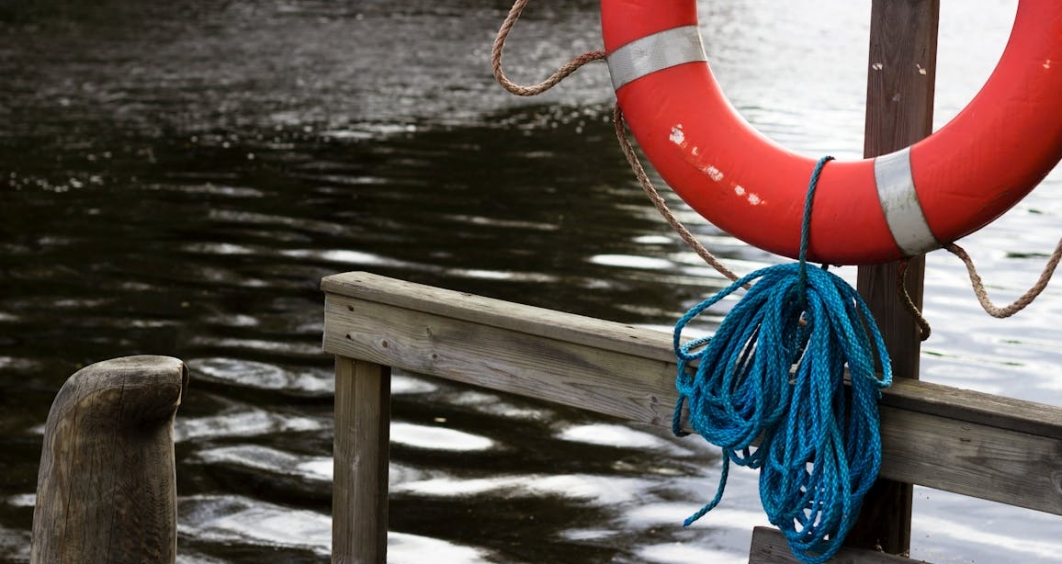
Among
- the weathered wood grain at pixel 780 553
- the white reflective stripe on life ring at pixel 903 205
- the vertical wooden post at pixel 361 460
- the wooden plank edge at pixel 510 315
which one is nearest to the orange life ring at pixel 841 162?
the white reflective stripe on life ring at pixel 903 205

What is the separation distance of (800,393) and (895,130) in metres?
0.43

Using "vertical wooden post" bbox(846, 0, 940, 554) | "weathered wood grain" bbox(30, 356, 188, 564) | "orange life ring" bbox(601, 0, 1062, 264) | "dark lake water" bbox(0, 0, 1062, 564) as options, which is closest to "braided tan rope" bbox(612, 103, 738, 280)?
"orange life ring" bbox(601, 0, 1062, 264)

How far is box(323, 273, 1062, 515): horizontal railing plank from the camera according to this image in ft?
6.39

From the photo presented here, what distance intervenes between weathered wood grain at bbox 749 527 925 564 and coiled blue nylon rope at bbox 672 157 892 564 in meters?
0.04

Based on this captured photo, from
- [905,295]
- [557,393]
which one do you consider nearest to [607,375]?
[557,393]

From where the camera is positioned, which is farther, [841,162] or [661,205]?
[661,205]

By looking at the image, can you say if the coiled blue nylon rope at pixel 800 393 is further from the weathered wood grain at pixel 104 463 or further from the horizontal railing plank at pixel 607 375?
the weathered wood grain at pixel 104 463

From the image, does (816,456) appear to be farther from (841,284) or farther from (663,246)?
(663,246)

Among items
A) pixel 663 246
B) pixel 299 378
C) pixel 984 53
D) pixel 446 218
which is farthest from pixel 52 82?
pixel 984 53

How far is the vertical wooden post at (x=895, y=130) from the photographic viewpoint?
2076 millimetres

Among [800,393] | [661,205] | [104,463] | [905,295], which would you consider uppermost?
[661,205]

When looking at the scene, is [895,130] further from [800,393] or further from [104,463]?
[104,463]

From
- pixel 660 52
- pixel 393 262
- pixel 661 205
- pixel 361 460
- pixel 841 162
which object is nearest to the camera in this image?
pixel 841 162

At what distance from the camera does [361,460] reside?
263cm
